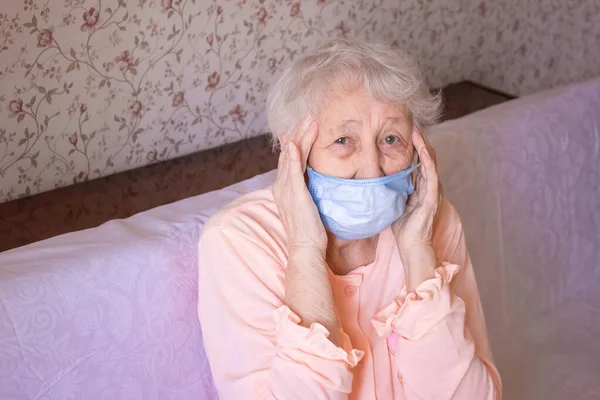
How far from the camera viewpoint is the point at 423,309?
1.38 metres

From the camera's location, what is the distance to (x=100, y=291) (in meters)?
1.49

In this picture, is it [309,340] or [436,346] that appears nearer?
[309,340]

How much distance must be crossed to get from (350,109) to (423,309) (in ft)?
1.24

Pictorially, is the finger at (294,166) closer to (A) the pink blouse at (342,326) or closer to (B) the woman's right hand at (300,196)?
(B) the woman's right hand at (300,196)

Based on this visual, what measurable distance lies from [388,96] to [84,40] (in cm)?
93

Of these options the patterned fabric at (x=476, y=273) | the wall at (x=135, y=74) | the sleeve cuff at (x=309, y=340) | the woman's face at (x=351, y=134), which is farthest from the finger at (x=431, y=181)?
the wall at (x=135, y=74)

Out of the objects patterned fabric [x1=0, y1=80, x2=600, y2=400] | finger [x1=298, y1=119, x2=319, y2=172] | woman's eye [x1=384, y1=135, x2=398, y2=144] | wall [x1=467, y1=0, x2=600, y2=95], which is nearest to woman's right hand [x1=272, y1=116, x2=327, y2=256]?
finger [x1=298, y1=119, x2=319, y2=172]

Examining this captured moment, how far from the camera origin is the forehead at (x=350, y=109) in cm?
137

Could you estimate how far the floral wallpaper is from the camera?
191cm

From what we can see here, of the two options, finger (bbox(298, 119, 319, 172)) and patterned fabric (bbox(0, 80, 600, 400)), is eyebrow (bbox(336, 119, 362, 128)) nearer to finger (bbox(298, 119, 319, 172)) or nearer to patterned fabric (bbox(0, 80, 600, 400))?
finger (bbox(298, 119, 319, 172))

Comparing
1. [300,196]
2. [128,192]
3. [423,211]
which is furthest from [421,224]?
[128,192]

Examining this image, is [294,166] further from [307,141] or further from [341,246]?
[341,246]

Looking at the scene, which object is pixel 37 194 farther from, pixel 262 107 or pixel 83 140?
pixel 262 107

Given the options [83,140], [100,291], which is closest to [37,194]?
[83,140]
